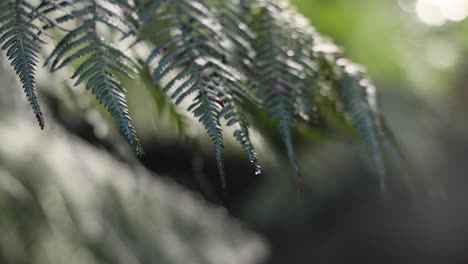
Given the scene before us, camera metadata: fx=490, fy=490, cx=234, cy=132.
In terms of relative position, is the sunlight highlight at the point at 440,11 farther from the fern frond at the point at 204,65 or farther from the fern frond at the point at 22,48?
the fern frond at the point at 22,48

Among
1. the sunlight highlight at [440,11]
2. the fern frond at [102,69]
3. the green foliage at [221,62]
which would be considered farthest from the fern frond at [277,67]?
the sunlight highlight at [440,11]

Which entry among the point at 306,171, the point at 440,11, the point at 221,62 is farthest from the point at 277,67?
the point at 440,11

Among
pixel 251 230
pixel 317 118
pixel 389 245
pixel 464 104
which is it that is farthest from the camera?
pixel 464 104

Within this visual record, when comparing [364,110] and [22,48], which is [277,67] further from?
[22,48]

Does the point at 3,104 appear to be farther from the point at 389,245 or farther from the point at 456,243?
the point at 456,243

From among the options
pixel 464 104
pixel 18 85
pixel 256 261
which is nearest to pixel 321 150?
pixel 18 85

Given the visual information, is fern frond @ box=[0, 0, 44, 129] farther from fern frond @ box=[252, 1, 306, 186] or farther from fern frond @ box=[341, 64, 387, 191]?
fern frond @ box=[341, 64, 387, 191]
